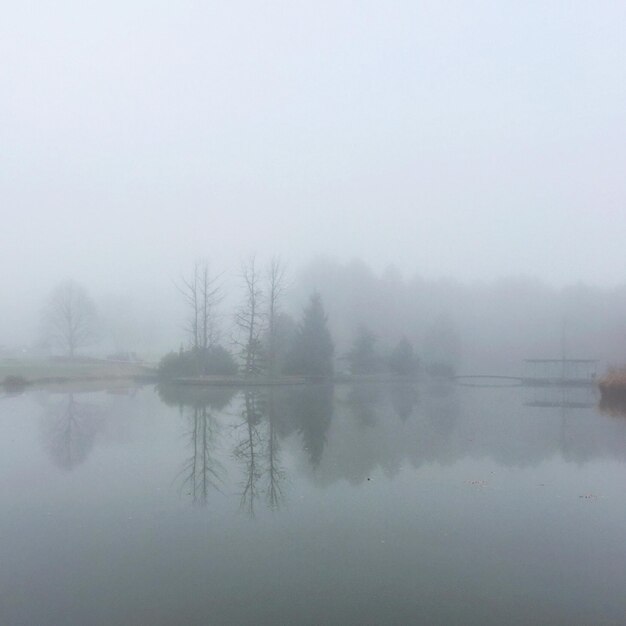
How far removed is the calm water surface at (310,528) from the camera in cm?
608

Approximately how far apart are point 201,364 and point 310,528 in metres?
39.8

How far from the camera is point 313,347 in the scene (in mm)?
49562

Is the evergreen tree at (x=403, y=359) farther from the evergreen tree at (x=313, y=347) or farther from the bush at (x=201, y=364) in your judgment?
the bush at (x=201, y=364)

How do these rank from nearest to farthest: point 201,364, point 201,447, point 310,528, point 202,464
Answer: point 310,528 → point 202,464 → point 201,447 → point 201,364

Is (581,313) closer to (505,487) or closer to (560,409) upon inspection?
(560,409)

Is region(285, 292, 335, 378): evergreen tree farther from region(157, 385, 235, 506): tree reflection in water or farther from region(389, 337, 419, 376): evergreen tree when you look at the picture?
region(157, 385, 235, 506): tree reflection in water

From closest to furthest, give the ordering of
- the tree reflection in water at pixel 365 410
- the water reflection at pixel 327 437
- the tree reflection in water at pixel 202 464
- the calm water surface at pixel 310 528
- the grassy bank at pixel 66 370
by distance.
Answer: the calm water surface at pixel 310 528 < the tree reflection in water at pixel 202 464 < the water reflection at pixel 327 437 < the tree reflection in water at pixel 365 410 < the grassy bank at pixel 66 370

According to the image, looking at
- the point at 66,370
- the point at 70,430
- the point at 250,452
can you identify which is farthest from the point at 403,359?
the point at 250,452

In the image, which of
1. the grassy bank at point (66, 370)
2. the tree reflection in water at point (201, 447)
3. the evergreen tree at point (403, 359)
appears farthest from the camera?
the evergreen tree at point (403, 359)

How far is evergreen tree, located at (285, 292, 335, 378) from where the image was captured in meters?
49.2

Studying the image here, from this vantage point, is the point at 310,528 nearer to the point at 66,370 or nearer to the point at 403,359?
the point at 66,370

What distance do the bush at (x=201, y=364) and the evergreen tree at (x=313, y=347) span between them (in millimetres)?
4466

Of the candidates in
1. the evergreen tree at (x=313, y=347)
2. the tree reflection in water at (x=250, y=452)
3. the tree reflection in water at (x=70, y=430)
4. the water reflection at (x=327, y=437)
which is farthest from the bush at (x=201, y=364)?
the tree reflection in water at (x=250, y=452)

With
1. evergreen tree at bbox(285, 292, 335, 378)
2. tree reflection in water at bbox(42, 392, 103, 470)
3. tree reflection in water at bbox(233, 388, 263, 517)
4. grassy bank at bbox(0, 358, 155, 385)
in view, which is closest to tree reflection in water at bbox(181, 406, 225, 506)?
tree reflection in water at bbox(233, 388, 263, 517)
